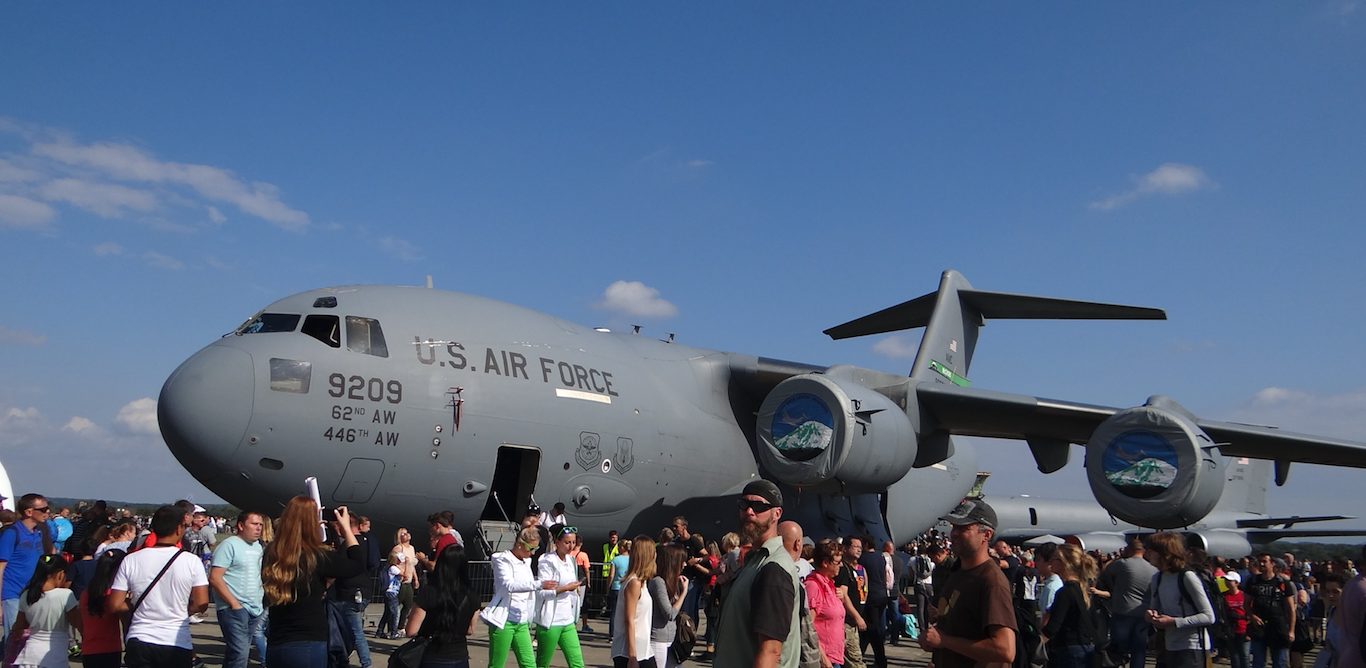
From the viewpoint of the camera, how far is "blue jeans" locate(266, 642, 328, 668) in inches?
192

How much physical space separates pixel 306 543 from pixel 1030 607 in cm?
449

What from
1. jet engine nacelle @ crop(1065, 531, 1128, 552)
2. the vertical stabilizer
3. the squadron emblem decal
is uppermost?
the vertical stabilizer

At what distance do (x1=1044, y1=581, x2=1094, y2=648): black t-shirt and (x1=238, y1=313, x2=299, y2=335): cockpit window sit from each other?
7.95m

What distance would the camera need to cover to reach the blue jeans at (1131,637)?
23.6ft

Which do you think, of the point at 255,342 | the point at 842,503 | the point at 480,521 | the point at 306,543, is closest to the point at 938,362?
the point at 842,503

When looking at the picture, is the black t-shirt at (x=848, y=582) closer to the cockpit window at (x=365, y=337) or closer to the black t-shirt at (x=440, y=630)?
the black t-shirt at (x=440, y=630)

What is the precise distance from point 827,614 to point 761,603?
92.5 inches

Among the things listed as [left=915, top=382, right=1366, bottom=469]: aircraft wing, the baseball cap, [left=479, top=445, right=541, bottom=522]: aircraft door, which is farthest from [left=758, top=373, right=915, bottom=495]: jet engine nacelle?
the baseball cap

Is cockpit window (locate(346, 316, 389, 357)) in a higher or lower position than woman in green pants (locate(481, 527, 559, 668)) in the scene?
higher

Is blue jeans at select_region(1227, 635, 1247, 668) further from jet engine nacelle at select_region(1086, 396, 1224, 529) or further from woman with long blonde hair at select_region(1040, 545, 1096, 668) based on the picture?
woman with long blonde hair at select_region(1040, 545, 1096, 668)

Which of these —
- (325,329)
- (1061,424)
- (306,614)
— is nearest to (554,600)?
(306,614)

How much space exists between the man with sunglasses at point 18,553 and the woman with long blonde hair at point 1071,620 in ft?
24.9

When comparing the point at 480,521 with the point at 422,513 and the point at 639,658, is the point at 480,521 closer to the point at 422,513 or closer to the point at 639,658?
the point at 422,513

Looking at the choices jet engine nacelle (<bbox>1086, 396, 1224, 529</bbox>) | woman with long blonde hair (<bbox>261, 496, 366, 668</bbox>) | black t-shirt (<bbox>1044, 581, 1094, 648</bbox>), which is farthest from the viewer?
jet engine nacelle (<bbox>1086, 396, 1224, 529</bbox>)
